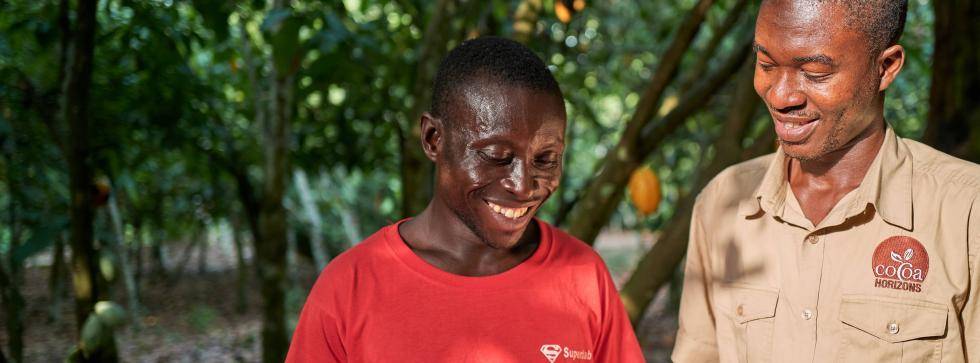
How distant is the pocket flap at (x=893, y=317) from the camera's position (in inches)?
61.3

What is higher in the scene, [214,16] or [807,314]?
[214,16]

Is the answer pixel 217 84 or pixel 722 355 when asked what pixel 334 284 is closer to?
pixel 722 355

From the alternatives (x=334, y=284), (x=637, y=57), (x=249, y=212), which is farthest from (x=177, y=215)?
(x=334, y=284)

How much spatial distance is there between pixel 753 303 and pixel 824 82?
47cm

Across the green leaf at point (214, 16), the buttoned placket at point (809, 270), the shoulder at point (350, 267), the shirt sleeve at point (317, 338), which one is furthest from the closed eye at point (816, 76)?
the green leaf at point (214, 16)

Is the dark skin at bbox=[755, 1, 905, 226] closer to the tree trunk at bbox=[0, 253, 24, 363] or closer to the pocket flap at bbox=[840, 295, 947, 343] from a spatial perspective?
the pocket flap at bbox=[840, 295, 947, 343]

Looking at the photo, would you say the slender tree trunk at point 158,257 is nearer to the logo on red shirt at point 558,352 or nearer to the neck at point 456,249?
the neck at point 456,249

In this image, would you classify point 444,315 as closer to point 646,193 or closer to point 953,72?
point 953,72

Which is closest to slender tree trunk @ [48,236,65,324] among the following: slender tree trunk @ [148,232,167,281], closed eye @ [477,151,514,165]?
slender tree trunk @ [148,232,167,281]

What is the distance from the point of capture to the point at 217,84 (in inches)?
226

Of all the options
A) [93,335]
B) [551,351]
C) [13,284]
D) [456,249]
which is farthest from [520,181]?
[13,284]

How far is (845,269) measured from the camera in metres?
1.66

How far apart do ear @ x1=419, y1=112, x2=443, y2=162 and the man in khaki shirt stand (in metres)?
0.62

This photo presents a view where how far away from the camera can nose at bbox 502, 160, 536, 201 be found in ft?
5.13
